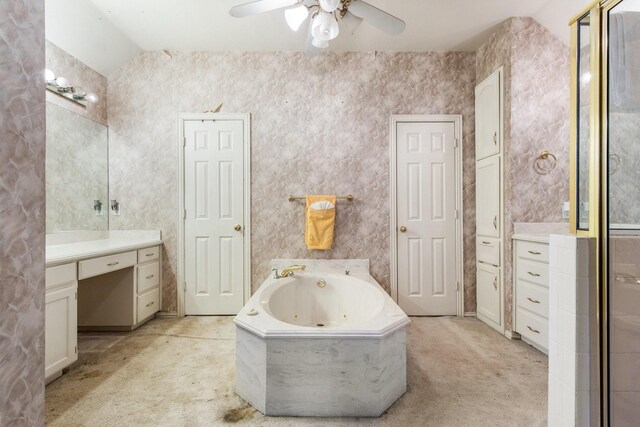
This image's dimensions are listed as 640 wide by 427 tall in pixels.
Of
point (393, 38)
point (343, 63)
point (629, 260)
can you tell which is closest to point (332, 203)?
point (343, 63)

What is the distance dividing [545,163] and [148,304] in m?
3.62

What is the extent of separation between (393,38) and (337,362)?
2.77m

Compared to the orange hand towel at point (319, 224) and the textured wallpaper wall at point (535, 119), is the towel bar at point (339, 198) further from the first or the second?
the textured wallpaper wall at point (535, 119)

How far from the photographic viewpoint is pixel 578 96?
1237 mm

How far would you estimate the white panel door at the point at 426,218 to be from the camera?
3.19 metres

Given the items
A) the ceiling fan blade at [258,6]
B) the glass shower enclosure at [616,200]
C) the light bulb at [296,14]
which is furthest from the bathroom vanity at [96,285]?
the glass shower enclosure at [616,200]

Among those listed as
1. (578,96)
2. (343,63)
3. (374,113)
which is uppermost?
(343,63)

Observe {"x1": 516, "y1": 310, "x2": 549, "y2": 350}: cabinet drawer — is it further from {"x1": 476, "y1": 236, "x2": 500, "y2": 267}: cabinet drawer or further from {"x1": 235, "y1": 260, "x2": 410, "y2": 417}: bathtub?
{"x1": 235, "y1": 260, "x2": 410, "y2": 417}: bathtub

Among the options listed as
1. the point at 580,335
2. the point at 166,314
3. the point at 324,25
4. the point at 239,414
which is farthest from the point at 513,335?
the point at 166,314

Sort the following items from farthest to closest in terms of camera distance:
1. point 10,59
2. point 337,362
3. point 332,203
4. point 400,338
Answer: point 332,203 → point 400,338 → point 337,362 → point 10,59

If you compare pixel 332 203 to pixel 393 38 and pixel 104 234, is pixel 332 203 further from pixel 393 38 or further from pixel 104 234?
pixel 104 234

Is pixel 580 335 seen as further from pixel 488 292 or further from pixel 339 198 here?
pixel 339 198

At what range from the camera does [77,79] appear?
2.87 metres

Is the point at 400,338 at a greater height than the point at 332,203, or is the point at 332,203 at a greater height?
the point at 332,203
